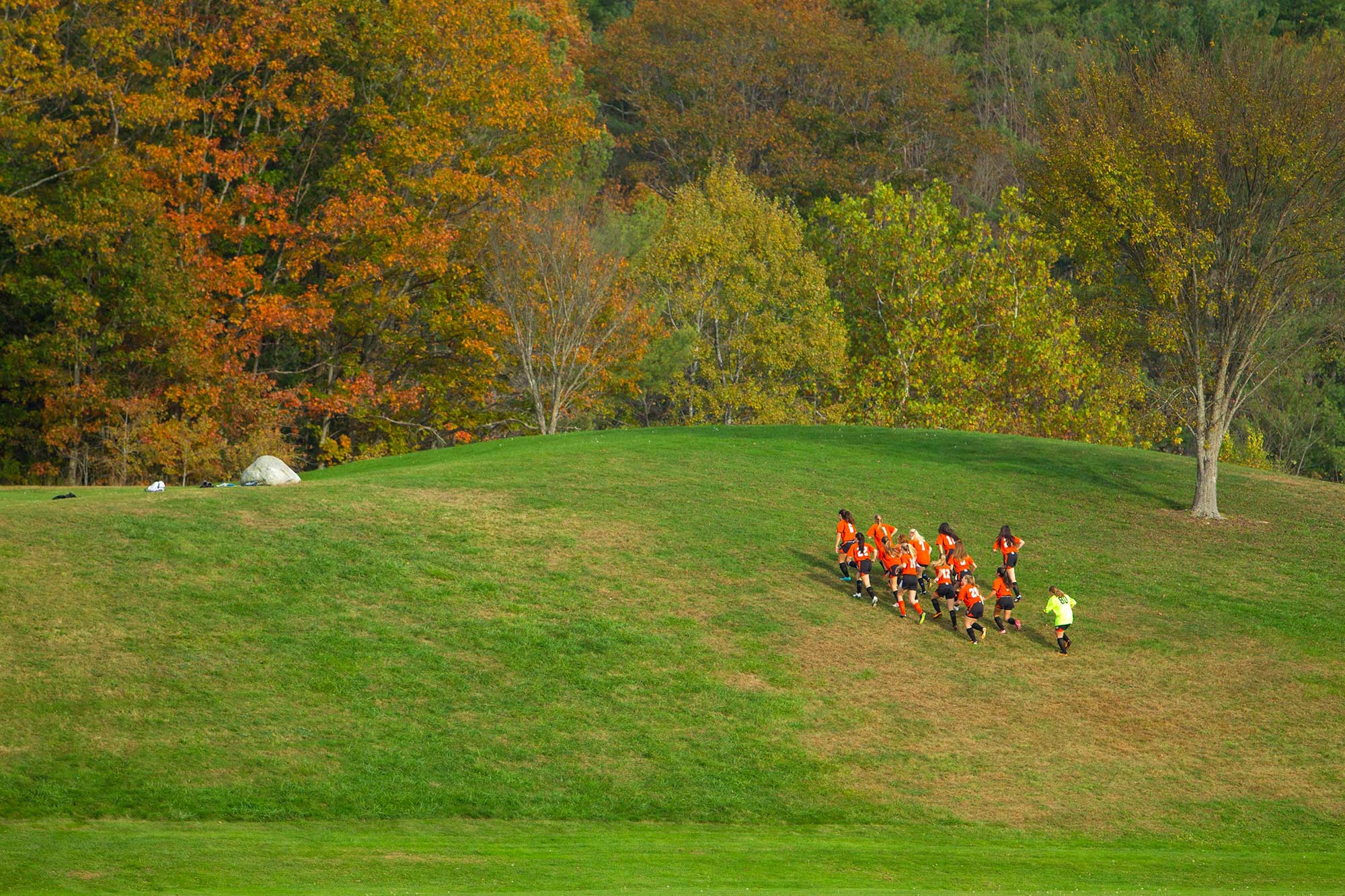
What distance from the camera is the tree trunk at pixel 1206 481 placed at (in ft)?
129

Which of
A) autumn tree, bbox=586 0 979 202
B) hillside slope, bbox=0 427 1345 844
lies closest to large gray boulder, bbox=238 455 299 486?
hillside slope, bbox=0 427 1345 844

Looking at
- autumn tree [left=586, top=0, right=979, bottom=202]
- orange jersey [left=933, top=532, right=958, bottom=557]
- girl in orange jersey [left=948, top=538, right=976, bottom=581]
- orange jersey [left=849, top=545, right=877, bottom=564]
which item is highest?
autumn tree [left=586, top=0, right=979, bottom=202]

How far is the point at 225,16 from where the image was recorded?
5634cm

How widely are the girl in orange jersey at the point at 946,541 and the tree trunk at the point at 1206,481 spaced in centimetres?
1184

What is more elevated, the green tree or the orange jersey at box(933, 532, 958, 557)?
the green tree

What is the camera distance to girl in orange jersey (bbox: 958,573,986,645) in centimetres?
2978

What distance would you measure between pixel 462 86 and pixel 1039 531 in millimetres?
34430

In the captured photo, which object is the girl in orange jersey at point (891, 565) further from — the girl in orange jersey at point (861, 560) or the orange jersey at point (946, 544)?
the orange jersey at point (946, 544)

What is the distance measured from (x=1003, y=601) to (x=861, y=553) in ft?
11.1

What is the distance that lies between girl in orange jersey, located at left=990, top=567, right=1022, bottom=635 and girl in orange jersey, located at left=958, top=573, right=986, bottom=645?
41 cm

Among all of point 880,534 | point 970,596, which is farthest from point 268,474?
point 970,596

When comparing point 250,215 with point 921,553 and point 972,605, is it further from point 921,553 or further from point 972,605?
point 972,605

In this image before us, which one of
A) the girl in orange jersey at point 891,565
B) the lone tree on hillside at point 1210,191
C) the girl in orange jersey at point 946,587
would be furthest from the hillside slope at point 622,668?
the lone tree on hillside at point 1210,191

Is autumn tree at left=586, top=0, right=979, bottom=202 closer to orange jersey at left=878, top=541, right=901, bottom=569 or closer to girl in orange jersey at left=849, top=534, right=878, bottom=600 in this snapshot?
girl in orange jersey at left=849, top=534, right=878, bottom=600
